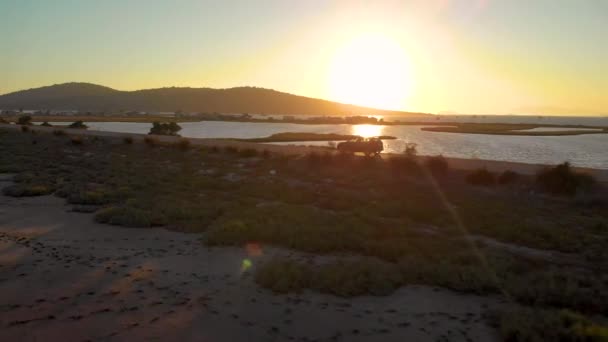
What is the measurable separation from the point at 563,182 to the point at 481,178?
175 inches

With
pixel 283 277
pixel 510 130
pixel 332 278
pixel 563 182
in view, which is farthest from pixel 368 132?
pixel 283 277

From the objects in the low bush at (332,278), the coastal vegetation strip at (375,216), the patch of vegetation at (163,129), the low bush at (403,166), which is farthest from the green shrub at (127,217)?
the patch of vegetation at (163,129)

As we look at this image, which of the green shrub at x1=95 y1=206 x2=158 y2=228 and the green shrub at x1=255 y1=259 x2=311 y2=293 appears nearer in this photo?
the green shrub at x1=255 y1=259 x2=311 y2=293

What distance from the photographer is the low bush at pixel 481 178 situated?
2652 centimetres

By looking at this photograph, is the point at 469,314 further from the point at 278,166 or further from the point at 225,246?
the point at 278,166

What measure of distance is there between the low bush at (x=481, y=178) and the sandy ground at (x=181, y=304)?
749 inches

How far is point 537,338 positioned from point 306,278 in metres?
4.56

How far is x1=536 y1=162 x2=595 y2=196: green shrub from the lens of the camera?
2386 cm

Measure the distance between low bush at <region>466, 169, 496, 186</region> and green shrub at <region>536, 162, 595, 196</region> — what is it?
8.68 feet

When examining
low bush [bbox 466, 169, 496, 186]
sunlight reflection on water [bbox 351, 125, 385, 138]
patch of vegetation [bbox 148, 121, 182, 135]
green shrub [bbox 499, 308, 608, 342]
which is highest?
patch of vegetation [bbox 148, 121, 182, 135]

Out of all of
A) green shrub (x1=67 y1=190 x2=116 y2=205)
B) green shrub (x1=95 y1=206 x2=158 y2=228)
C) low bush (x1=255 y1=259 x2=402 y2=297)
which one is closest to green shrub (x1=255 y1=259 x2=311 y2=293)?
low bush (x1=255 y1=259 x2=402 y2=297)

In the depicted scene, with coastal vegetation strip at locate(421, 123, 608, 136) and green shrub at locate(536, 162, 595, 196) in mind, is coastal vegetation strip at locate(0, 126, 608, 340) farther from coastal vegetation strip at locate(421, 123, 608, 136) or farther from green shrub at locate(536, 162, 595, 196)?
coastal vegetation strip at locate(421, 123, 608, 136)

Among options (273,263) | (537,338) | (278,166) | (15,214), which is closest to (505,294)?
(537,338)

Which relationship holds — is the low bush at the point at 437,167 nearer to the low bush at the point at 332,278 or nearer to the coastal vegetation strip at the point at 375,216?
the coastal vegetation strip at the point at 375,216
